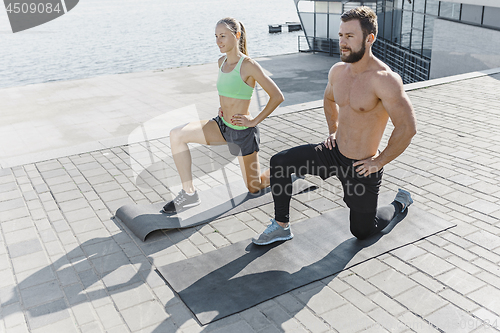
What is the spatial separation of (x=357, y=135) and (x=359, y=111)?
22 cm

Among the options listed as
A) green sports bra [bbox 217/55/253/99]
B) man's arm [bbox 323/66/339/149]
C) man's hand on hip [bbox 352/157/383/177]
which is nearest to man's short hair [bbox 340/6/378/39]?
man's arm [bbox 323/66/339/149]

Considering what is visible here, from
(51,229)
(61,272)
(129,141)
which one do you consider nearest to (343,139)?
(61,272)

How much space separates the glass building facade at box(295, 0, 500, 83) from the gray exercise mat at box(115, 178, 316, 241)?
479 inches

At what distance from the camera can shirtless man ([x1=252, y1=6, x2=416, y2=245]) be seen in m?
3.69

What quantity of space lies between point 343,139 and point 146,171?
3.49 metres

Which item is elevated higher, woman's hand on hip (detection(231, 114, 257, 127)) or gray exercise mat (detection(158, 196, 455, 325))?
woman's hand on hip (detection(231, 114, 257, 127))

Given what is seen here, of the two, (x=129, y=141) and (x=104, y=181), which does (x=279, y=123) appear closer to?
(x=129, y=141)

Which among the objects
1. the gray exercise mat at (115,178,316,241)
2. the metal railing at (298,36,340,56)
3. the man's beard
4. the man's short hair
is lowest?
the metal railing at (298,36,340,56)

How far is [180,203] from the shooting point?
5.29 meters

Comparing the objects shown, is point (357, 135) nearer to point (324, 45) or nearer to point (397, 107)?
point (397, 107)

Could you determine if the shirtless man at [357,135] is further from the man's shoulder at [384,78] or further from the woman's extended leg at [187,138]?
the woman's extended leg at [187,138]

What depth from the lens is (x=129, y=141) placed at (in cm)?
807

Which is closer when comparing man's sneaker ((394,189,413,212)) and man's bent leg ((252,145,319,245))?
man's bent leg ((252,145,319,245))

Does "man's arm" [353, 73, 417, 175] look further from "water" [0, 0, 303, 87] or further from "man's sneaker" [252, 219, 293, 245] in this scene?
"water" [0, 0, 303, 87]
